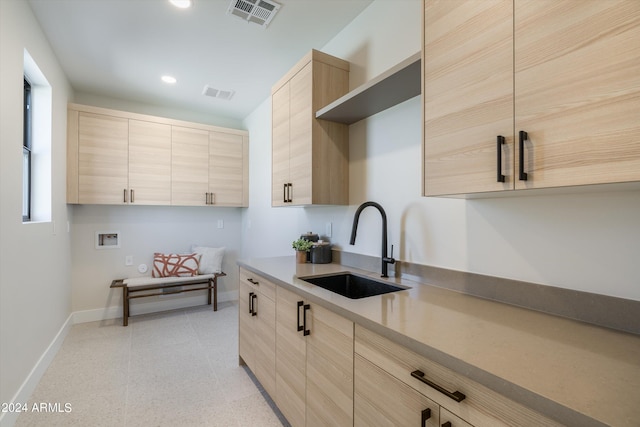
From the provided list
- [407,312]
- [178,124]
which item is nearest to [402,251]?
[407,312]

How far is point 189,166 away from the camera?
13.0 feet

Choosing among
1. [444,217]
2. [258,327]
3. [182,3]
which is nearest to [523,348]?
[444,217]

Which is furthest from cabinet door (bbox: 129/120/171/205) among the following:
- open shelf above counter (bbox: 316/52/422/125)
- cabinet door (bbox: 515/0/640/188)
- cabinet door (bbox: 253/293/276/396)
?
cabinet door (bbox: 515/0/640/188)

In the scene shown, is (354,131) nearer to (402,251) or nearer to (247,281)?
(402,251)

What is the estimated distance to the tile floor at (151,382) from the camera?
1.86m

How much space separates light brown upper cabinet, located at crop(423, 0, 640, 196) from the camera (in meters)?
0.74

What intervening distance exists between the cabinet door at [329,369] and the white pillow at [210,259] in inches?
115

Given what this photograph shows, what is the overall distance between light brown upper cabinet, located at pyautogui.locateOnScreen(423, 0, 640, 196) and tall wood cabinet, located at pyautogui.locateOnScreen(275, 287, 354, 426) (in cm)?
74

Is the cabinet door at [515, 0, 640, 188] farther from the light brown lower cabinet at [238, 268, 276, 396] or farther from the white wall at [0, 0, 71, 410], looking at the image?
the white wall at [0, 0, 71, 410]

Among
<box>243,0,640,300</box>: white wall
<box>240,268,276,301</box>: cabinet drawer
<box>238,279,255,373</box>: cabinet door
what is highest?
<box>243,0,640,300</box>: white wall

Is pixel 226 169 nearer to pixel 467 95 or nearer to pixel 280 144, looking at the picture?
pixel 280 144

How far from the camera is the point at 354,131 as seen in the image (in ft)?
7.27

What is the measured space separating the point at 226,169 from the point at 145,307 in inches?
82.9

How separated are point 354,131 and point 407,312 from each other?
1469 millimetres
